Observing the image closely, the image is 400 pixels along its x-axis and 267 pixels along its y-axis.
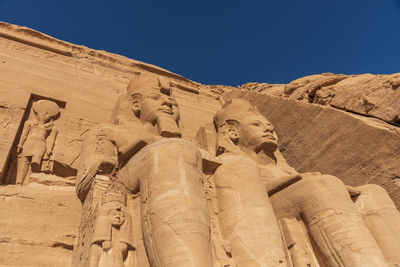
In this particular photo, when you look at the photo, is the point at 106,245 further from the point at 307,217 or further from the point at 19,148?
the point at 19,148

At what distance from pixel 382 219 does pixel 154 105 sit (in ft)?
8.44

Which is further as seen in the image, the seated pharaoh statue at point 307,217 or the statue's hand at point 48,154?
the statue's hand at point 48,154

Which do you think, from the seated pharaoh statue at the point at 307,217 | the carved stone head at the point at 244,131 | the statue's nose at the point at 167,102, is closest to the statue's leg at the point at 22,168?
the statue's nose at the point at 167,102

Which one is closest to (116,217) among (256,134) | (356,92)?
(256,134)

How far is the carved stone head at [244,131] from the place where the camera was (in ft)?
13.5

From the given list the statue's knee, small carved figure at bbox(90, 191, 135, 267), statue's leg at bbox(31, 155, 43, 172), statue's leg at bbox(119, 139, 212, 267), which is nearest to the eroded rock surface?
the statue's knee

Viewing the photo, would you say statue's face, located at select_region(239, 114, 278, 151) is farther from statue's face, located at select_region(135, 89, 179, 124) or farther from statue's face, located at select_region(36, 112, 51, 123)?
statue's face, located at select_region(36, 112, 51, 123)

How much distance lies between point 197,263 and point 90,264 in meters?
0.68

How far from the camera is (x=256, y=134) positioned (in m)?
4.15

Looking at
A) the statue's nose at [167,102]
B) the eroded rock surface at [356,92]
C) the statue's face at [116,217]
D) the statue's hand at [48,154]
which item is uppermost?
the eroded rock surface at [356,92]

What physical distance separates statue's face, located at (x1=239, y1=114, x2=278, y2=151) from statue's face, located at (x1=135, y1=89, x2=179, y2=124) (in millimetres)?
848

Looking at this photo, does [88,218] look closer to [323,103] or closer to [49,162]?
[49,162]

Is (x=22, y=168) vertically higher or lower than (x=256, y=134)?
lower

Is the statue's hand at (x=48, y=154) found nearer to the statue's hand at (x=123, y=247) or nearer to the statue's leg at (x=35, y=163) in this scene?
the statue's leg at (x=35, y=163)
